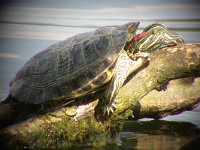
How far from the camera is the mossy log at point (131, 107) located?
4.13 m

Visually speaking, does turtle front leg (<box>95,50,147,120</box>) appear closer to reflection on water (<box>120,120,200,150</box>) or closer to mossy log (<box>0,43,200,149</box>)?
mossy log (<box>0,43,200,149</box>)

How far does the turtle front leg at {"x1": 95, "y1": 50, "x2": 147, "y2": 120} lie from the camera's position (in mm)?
4301

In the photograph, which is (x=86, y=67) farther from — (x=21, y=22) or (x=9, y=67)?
(x=21, y=22)

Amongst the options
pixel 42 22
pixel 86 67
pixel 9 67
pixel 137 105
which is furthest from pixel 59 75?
pixel 42 22

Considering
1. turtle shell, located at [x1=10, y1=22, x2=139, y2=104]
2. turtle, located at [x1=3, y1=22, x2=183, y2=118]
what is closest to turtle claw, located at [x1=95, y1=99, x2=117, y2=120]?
turtle, located at [x1=3, y1=22, x2=183, y2=118]

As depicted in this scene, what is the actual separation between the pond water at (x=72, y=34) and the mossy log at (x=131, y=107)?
171mm

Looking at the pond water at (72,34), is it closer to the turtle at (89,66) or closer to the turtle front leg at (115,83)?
the turtle front leg at (115,83)

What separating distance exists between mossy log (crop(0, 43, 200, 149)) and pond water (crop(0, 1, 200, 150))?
0.17 m

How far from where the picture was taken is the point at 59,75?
4.44 metres

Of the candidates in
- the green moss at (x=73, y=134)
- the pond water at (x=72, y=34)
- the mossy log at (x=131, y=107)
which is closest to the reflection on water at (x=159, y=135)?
the pond water at (x=72, y=34)

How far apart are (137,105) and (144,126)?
26 centimetres

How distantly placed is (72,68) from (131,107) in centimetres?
73

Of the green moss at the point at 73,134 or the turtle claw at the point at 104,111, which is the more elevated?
the turtle claw at the point at 104,111

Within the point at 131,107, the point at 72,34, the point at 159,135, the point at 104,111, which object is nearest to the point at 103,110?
the point at 104,111
